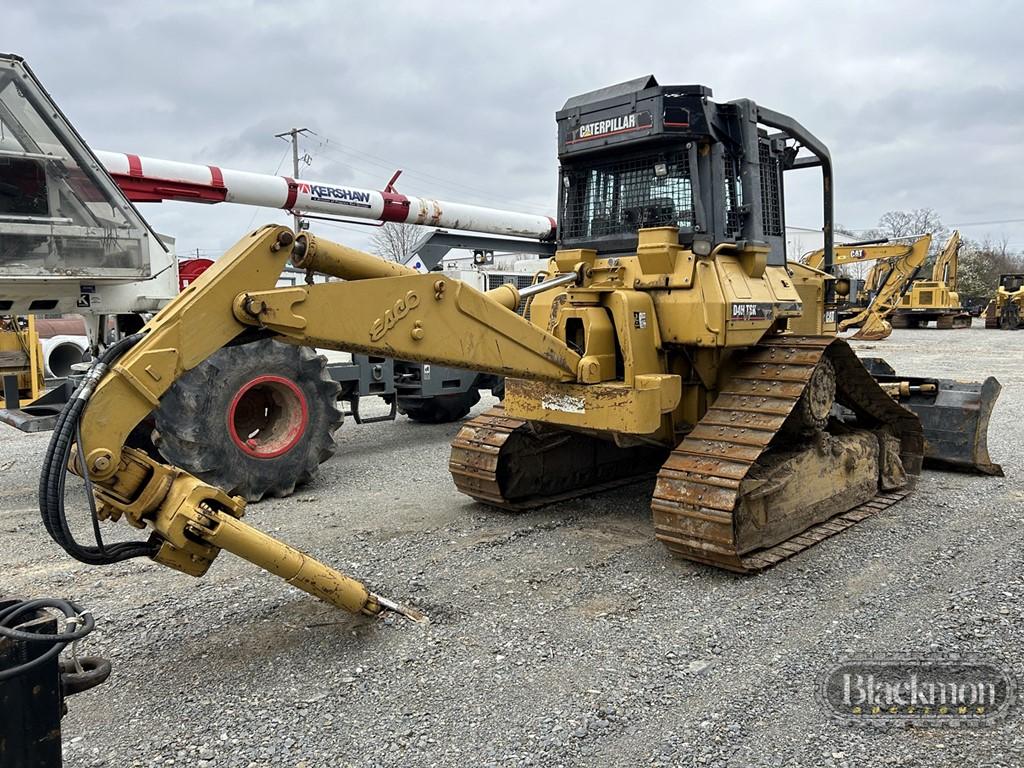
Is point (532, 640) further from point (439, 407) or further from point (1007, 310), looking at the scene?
point (1007, 310)

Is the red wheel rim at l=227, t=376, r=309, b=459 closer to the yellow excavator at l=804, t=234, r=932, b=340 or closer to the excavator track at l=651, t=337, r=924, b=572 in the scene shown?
the excavator track at l=651, t=337, r=924, b=572

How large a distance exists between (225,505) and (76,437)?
2.22 ft

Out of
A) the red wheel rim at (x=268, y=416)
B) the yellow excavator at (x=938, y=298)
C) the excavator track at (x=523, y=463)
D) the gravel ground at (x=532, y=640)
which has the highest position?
the yellow excavator at (x=938, y=298)

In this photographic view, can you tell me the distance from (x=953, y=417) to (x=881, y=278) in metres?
19.7

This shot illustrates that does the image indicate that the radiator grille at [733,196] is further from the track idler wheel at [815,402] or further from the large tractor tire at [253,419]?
the large tractor tire at [253,419]

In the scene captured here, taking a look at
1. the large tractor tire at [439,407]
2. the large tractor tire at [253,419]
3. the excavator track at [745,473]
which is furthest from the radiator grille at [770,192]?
the large tractor tire at [439,407]

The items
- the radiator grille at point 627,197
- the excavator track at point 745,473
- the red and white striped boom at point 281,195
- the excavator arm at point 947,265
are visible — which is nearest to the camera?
the excavator track at point 745,473

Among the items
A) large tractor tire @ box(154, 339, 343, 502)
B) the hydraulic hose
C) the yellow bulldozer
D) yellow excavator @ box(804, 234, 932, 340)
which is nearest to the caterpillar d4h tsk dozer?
the hydraulic hose

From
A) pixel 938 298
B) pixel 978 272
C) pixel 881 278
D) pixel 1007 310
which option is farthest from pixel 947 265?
pixel 978 272

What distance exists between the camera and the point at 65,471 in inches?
120

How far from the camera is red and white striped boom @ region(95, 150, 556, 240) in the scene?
820 cm

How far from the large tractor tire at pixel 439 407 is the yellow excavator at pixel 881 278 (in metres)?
15.0

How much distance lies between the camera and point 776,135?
6.09 meters

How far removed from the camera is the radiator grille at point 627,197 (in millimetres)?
5395
